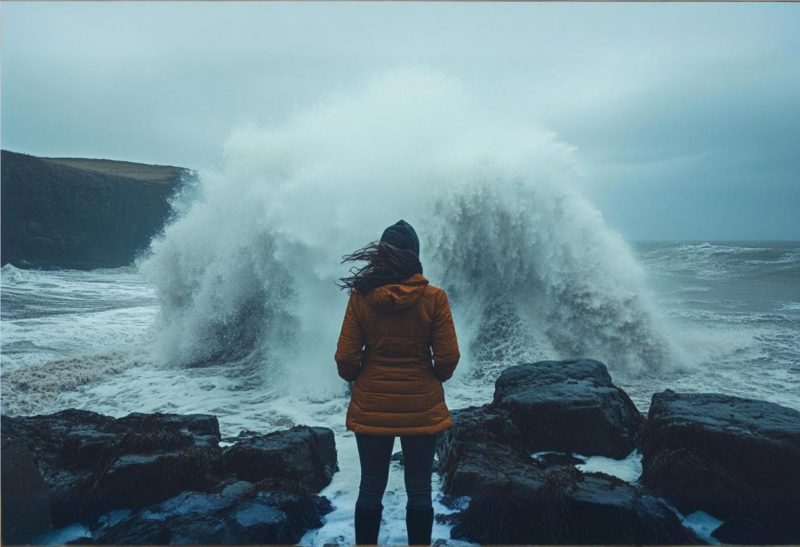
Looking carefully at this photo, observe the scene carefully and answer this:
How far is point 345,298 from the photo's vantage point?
300 inches

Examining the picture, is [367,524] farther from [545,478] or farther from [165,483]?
[165,483]

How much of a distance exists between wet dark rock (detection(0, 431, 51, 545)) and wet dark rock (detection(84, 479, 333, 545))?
1.10ft

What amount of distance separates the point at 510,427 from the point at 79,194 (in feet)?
124

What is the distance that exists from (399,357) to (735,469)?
2361mm

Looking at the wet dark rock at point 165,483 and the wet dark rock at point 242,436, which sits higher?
the wet dark rock at point 165,483

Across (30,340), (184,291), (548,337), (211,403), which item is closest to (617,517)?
(211,403)

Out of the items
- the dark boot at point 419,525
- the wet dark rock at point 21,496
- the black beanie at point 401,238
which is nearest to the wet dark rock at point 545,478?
the dark boot at point 419,525

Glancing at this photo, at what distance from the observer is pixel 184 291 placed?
394 inches

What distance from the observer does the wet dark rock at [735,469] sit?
294 cm

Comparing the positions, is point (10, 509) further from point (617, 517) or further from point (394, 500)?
point (617, 517)

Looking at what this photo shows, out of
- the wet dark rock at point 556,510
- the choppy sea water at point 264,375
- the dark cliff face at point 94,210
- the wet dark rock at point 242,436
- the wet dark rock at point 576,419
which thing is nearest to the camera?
the wet dark rock at point 556,510

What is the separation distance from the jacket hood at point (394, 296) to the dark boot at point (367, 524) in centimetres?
91

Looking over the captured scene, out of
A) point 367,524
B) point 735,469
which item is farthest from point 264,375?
point 735,469

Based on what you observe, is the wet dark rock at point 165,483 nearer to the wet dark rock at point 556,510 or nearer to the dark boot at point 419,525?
the dark boot at point 419,525
